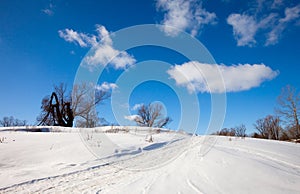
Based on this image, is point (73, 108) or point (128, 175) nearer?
point (128, 175)

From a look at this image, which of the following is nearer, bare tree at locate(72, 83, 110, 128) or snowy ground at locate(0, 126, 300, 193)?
snowy ground at locate(0, 126, 300, 193)

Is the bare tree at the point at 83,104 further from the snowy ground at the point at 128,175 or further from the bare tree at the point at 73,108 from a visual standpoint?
the snowy ground at the point at 128,175

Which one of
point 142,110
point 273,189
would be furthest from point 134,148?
point 142,110

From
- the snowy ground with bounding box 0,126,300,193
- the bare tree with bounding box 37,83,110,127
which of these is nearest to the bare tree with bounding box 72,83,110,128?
the bare tree with bounding box 37,83,110,127

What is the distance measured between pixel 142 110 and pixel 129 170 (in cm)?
4691

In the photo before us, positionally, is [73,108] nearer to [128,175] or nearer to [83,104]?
[83,104]

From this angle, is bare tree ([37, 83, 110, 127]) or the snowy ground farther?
bare tree ([37, 83, 110, 127])

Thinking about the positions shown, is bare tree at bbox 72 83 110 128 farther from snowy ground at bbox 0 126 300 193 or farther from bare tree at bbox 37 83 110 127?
snowy ground at bbox 0 126 300 193

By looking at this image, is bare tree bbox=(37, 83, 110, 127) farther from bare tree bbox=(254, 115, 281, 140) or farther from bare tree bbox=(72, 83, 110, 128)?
bare tree bbox=(254, 115, 281, 140)

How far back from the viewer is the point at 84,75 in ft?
33.8

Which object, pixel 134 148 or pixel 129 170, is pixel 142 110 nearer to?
pixel 134 148

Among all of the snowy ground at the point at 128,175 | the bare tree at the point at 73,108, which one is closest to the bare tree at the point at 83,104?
the bare tree at the point at 73,108

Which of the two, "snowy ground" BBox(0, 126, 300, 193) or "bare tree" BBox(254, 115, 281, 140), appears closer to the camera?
"snowy ground" BBox(0, 126, 300, 193)

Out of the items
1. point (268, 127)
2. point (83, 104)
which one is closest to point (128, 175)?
point (83, 104)
